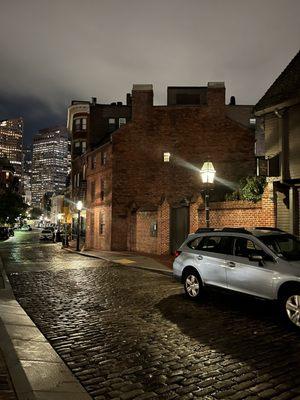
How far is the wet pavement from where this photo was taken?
4.74 m

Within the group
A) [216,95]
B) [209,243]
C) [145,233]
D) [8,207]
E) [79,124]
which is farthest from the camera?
[8,207]

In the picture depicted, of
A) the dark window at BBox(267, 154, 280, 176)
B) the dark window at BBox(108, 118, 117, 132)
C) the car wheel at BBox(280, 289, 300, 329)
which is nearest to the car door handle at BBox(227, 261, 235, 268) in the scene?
the car wheel at BBox(280, 289, 300, 329)

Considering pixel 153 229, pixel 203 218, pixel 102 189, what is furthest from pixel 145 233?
pixel 102 189

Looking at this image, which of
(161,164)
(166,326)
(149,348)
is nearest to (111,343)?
(149,348)

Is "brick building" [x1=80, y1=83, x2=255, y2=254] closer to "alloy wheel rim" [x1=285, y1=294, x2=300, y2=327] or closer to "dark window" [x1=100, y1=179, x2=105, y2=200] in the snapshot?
"dark window" [x1=100, y1=179, x2=105, y2=200]

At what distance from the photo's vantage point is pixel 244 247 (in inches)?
339

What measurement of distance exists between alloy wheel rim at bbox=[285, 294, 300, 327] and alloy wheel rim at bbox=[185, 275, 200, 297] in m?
2.81

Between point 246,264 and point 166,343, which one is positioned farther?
point 246,264

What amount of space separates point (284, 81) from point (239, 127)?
1216 centimetres

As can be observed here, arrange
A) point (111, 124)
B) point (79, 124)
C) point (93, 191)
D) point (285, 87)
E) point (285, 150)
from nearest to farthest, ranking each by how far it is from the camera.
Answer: point (285, 150) < point (285, 87) < point (93, 191) < point (111, 124) < point (79, 124)

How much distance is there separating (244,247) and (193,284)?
1911 mm

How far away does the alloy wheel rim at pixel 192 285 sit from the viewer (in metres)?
9.69

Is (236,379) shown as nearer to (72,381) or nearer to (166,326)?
(72,381)

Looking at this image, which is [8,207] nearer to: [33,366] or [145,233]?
[145,233]
